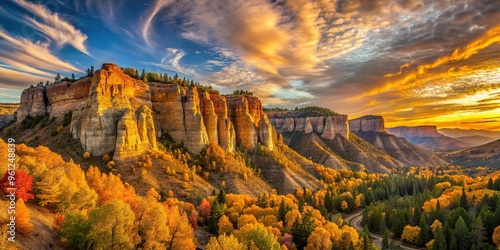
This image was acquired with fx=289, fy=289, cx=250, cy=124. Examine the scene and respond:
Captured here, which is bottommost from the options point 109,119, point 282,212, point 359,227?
point 359,227

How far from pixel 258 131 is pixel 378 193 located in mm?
60789

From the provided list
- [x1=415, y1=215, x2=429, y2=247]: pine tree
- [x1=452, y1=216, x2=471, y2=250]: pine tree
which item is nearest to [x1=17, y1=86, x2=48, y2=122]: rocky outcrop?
[x1=415, y1=215, x2=429, y2=247]: pine tree

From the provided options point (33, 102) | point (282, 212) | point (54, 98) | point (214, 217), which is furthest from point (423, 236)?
point (33, 102)

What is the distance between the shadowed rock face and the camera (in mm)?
83062

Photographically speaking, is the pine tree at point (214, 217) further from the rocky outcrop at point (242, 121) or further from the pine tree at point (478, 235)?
the rocky outcrop at point (242, 121)

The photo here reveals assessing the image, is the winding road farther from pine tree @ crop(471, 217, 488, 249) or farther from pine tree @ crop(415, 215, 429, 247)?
pine tree @ crop(471, 217, 488, 249)

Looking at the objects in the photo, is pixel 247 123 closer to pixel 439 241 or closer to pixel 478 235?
pixel 439 241

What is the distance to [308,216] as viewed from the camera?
6197 centimetres

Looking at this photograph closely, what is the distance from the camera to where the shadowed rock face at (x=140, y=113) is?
83062 mm

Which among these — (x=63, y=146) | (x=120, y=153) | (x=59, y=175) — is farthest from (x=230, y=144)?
(x=59, y=175)

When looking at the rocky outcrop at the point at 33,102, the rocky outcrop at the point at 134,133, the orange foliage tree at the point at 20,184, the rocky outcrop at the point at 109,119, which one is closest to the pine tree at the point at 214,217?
the rocky outcrop at the point at 134,133

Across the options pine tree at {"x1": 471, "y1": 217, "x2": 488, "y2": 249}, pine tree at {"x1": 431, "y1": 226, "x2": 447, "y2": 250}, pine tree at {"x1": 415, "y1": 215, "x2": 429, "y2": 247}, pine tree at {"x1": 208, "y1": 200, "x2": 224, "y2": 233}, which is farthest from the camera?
pine tree at {"x1": 415, "y1": 215, "x2": 429, "y2": 247}

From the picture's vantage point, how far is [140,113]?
9131cm

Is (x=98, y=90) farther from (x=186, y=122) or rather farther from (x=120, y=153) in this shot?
(x=186, y=122)
